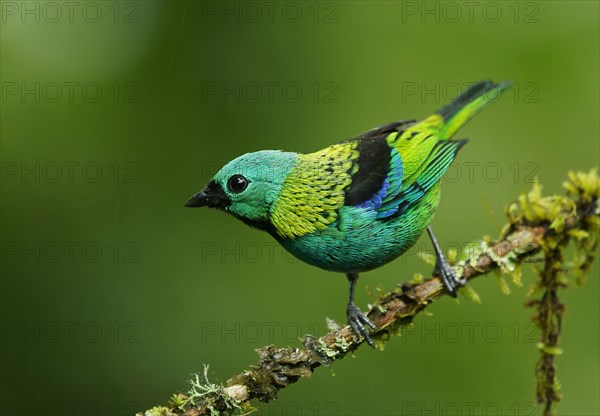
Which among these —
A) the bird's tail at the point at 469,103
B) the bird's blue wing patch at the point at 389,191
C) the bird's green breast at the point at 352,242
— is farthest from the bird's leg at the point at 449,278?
the bird's tail at the point at 469,103

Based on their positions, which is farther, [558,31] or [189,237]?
[189,237]

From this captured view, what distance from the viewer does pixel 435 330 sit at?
19.5 ft

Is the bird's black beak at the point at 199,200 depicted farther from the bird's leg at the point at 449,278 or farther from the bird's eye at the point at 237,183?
the bird's leg at the point at 449,278

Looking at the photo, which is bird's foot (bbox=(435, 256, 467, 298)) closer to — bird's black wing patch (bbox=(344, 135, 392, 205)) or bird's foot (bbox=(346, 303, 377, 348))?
bird's foot (bbox=(346, 303, 377, 348))

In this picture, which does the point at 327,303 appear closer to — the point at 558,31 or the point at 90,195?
the point at 90,195

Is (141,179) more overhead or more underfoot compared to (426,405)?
more overhead

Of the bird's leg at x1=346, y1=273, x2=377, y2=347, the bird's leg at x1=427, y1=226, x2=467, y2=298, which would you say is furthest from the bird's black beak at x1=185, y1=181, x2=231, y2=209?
the bird's leg at x1=427, y1=226, x2=467, y2=298

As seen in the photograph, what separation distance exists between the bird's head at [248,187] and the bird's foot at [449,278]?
1077 mm

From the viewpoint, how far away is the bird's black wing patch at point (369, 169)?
4125 millimetres

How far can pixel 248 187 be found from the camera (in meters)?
3.86

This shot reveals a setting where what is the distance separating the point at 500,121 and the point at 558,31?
0.99 metres

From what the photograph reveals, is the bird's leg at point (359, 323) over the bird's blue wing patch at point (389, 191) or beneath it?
beneath

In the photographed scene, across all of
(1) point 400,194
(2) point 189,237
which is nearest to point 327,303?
(2) point 189,237

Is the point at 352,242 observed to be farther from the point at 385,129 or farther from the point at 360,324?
the point at 385,129
